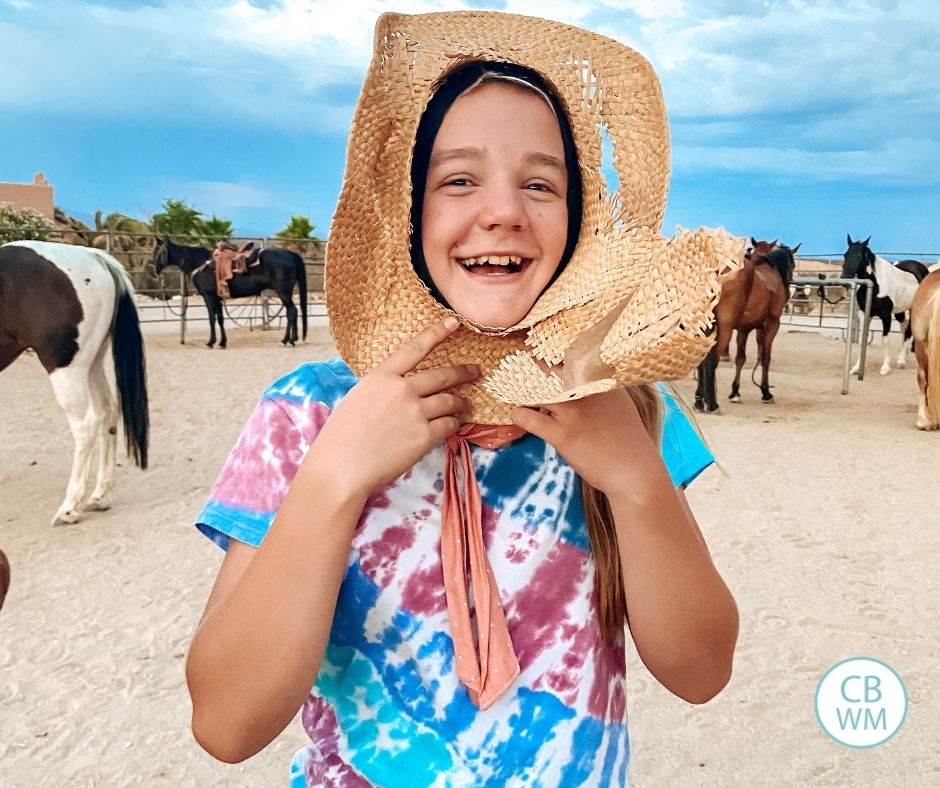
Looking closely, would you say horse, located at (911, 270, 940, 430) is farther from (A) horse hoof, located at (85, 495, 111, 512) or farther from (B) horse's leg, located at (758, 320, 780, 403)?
(A) horse hoof, located at (85, 495, 111, 512)

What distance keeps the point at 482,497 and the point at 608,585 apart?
0.19 metres

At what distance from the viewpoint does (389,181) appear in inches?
38.8

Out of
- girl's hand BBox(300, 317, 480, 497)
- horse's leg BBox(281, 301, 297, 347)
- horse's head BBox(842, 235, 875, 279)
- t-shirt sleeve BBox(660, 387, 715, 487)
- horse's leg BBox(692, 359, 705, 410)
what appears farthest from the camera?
horse's leg BBox(281, 301, 297, 347)

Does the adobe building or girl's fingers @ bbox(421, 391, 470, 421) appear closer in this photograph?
girl's fingers @ bbox(421, 391, 470, 421)

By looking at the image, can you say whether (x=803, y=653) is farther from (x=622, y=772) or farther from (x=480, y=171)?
(x=480, y=171)

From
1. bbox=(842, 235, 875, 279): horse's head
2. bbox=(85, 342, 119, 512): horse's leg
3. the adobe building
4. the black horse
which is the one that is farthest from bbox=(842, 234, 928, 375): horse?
the adobe building

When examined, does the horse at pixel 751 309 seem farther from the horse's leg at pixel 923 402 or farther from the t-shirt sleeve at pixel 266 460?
the t-shirt sleeve at pixel 266 460

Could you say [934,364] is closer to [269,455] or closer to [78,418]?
[78,418]

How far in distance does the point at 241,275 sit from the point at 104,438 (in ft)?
23.7


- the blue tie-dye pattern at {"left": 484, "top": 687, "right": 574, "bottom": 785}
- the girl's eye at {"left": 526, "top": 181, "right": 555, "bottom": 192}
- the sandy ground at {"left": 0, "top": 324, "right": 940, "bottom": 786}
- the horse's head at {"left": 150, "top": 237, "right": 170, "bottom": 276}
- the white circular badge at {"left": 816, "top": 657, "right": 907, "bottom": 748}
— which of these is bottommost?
the sandy ground at {"left": 0, "top": 324, "right": 940, "bottom": 786}

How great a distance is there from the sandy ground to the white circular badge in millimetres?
40

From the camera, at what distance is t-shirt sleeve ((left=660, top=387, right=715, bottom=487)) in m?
1.02

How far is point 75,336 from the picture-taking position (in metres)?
4.43

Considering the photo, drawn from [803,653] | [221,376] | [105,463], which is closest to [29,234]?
[221,376]
